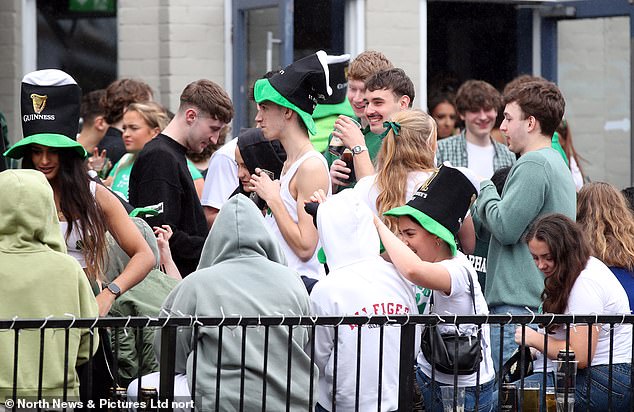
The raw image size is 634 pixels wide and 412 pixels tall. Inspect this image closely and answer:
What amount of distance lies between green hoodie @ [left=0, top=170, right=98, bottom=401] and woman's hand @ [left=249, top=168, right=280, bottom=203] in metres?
1.24

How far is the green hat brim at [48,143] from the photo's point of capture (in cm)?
561

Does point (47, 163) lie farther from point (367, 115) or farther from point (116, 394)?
point (367, 115)

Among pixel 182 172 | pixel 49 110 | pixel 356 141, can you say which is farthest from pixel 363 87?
pixel 49 110

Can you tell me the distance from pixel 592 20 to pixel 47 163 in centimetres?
716

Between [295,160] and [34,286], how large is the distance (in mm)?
1682

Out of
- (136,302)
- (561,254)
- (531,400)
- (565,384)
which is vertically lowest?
(531,400)

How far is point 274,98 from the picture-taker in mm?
6000

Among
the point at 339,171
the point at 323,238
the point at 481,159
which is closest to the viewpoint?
the point at 323,238

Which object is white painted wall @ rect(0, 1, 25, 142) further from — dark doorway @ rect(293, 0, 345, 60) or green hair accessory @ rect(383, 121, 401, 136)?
green hair accessory @ rect(383, 121, 401, 136)

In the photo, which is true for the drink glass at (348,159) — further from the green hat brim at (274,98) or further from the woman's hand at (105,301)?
the woman's hand at (105,301)

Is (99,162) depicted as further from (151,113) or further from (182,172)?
(182,172)

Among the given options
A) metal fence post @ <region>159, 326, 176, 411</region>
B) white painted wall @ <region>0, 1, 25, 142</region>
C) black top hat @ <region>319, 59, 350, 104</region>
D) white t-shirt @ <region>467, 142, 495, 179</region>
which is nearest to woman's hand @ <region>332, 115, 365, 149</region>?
black top hat @ <region>319, 59, 350, 104</region>

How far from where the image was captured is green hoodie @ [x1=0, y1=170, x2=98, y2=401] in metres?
4.75

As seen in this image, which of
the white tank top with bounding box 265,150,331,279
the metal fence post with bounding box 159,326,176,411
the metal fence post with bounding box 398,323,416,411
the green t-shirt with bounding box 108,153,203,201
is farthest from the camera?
the green t-shirt with bounding box 108,153,203,201
